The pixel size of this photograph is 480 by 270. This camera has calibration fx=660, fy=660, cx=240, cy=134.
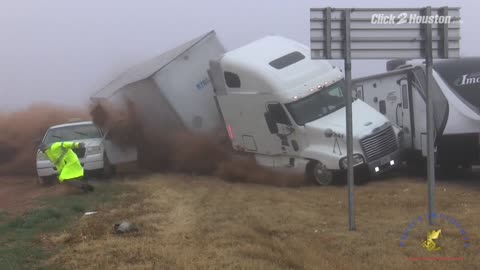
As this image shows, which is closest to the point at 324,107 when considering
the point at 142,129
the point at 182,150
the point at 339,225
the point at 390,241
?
the point at 182,150

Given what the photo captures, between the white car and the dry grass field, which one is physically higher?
the dry grass field

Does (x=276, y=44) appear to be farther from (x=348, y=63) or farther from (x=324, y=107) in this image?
(x=348, y=63)

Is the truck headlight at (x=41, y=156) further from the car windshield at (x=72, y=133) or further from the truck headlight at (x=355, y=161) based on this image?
the truck headlight at (x=355, y=161)

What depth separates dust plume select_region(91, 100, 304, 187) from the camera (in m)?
18.2

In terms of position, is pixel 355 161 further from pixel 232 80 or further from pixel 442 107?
pixel 232 80

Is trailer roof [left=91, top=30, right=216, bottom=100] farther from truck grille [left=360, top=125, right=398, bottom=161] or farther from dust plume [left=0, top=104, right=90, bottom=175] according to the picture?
truck grille [left=360, top=125, right=398, bottom=161]

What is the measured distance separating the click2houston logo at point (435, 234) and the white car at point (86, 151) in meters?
10.3

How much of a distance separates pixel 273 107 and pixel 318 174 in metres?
1.97

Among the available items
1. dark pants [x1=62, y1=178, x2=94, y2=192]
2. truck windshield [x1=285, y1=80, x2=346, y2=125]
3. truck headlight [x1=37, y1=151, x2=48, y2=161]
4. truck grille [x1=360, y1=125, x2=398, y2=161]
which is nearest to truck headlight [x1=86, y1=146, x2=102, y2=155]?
truck headlight [x1=37, y1=151, x2=48, y2=161]

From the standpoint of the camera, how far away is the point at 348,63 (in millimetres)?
8805

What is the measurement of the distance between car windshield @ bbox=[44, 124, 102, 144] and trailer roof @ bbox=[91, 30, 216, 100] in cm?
100

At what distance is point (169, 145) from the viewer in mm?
19250

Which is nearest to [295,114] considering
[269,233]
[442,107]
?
[442,107]

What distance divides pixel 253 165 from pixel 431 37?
864cm
